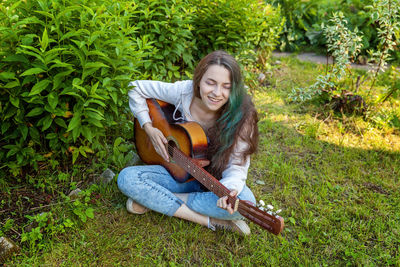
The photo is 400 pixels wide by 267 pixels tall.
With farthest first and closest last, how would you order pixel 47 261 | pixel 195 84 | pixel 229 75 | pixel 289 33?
1. pixel 289 33
2. pixel 195 84
3. pixel 229 75
4. pixel 47 261

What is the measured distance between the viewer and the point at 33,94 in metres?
2.20

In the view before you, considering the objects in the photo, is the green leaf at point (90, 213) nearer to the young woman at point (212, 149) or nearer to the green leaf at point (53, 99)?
the young woman at point (212, 149)

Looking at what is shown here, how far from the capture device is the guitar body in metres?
2.40

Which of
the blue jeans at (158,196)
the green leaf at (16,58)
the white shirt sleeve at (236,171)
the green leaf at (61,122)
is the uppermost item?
the green leaf at (16,58)

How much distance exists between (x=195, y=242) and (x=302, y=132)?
85.0 inches

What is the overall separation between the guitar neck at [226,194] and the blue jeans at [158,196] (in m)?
0.23

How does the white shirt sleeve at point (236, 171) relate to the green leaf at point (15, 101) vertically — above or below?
below

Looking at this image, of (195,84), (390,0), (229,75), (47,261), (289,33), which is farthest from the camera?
(289,33)

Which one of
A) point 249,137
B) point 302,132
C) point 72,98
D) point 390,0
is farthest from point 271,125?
point 72,98

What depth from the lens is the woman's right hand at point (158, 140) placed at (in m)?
2.61

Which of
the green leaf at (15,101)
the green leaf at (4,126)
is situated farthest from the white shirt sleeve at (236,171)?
the green leaf at (4,126)

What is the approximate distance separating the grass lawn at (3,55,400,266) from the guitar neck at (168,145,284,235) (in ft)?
1.55

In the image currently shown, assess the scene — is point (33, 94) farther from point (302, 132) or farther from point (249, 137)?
point (302, 132)

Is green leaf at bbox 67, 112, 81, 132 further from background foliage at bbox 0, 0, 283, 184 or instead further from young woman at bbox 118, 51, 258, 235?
young woman at bbox 118, 51, 258, 235
